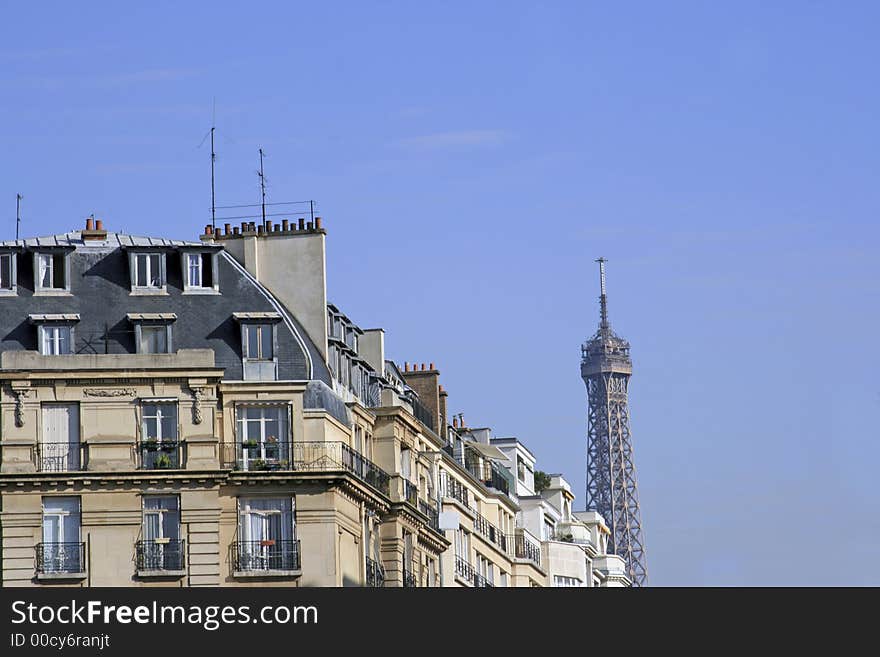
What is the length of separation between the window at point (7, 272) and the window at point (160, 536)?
8.99m

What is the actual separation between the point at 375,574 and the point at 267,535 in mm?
5808

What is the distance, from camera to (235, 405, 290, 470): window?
320 ft

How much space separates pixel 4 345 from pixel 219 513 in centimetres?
863

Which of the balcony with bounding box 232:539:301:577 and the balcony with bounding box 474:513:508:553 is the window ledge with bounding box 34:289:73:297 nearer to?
the balcony with bounding box 232:539:301:577

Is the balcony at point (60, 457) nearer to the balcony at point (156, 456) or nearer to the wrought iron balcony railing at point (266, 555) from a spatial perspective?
the balcony at point (156, 456)

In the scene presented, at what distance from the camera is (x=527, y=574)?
12688cm

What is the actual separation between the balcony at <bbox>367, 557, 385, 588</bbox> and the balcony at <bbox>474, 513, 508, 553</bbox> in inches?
647

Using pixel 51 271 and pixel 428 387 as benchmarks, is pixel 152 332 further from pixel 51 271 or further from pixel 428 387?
pixel 428 387

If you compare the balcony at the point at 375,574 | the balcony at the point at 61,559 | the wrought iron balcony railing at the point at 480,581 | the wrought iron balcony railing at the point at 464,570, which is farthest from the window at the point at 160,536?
the wrought iron balcony railing at the point at 480,581

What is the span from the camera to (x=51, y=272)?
10019cm

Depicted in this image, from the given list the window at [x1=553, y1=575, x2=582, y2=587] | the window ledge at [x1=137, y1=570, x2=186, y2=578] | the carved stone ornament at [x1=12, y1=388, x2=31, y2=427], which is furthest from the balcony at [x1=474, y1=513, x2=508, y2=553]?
the carved stone ornament at [x1=12, y1=388, x2=31, y2=427]

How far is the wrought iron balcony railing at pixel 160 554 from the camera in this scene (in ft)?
311
